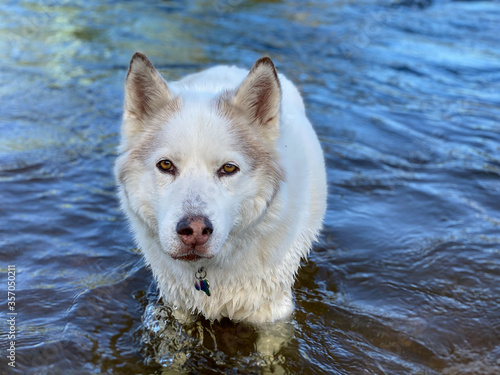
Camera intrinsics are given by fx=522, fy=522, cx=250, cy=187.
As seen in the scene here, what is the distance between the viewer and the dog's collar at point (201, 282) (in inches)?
141

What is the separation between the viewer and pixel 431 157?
7.20 m

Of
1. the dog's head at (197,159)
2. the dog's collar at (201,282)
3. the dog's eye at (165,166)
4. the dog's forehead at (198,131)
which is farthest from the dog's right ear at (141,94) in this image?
the dog's collar at (201,282)

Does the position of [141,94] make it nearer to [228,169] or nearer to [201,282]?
[228,169]

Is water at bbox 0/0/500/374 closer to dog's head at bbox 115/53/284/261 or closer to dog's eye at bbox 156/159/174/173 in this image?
dog's head at bbox 115/53/284/261

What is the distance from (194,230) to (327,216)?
321 cm

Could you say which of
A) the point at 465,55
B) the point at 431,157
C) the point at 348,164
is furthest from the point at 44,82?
the point at 465,55

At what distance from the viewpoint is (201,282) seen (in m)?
3.60

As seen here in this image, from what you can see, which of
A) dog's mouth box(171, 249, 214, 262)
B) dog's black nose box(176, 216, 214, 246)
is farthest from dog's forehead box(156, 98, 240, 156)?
dog's mouth box(171, 249, 214, 262)

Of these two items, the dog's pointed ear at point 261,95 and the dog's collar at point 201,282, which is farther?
the dog's collar at point 201,282

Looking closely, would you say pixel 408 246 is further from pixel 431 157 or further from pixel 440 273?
pixel 431 157

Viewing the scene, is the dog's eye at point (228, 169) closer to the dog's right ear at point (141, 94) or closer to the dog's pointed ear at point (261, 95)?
the dog's pointed ear at point (261, 95)

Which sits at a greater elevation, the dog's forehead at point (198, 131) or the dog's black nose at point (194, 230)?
the dog's forehead at point (198, 131)

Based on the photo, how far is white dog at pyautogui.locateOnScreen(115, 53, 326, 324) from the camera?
318 centimetres

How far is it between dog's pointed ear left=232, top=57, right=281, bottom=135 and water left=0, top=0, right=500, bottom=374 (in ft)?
5.35
